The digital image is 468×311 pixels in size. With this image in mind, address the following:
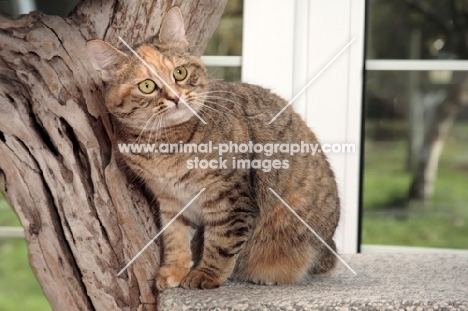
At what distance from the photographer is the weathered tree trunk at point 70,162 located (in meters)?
0.88

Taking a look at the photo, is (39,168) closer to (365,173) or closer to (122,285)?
(122,285)

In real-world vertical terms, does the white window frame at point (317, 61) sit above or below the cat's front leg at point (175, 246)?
above

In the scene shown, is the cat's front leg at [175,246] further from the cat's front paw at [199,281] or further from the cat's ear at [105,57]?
the cat's ear at [105,57]

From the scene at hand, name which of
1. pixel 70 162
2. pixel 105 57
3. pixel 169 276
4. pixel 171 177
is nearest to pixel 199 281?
pixel 169 276

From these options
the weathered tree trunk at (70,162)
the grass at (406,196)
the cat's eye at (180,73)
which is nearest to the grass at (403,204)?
the grass at (406,196)

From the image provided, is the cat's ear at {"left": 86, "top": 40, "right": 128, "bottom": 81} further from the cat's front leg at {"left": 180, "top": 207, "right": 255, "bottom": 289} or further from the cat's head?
the cat's front leg at {"left": 180, "top": 207, "right": 255, "bottom": 289}

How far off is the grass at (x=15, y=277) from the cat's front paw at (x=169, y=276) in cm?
22

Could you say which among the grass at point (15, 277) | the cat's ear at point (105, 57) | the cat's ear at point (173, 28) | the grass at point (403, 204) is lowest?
the grass at point (15, 277)

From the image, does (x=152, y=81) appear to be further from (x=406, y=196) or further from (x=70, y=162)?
(x=406, y=196)

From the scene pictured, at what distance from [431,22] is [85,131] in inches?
23.0

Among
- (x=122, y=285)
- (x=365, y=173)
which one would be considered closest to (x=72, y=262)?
(x=122, y=285)

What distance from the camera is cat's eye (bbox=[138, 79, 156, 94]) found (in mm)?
858

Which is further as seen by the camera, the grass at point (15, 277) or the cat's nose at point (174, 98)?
the grass at point (15, 277)

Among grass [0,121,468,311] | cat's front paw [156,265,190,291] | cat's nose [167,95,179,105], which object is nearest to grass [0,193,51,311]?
grass [0,121,468,311]
